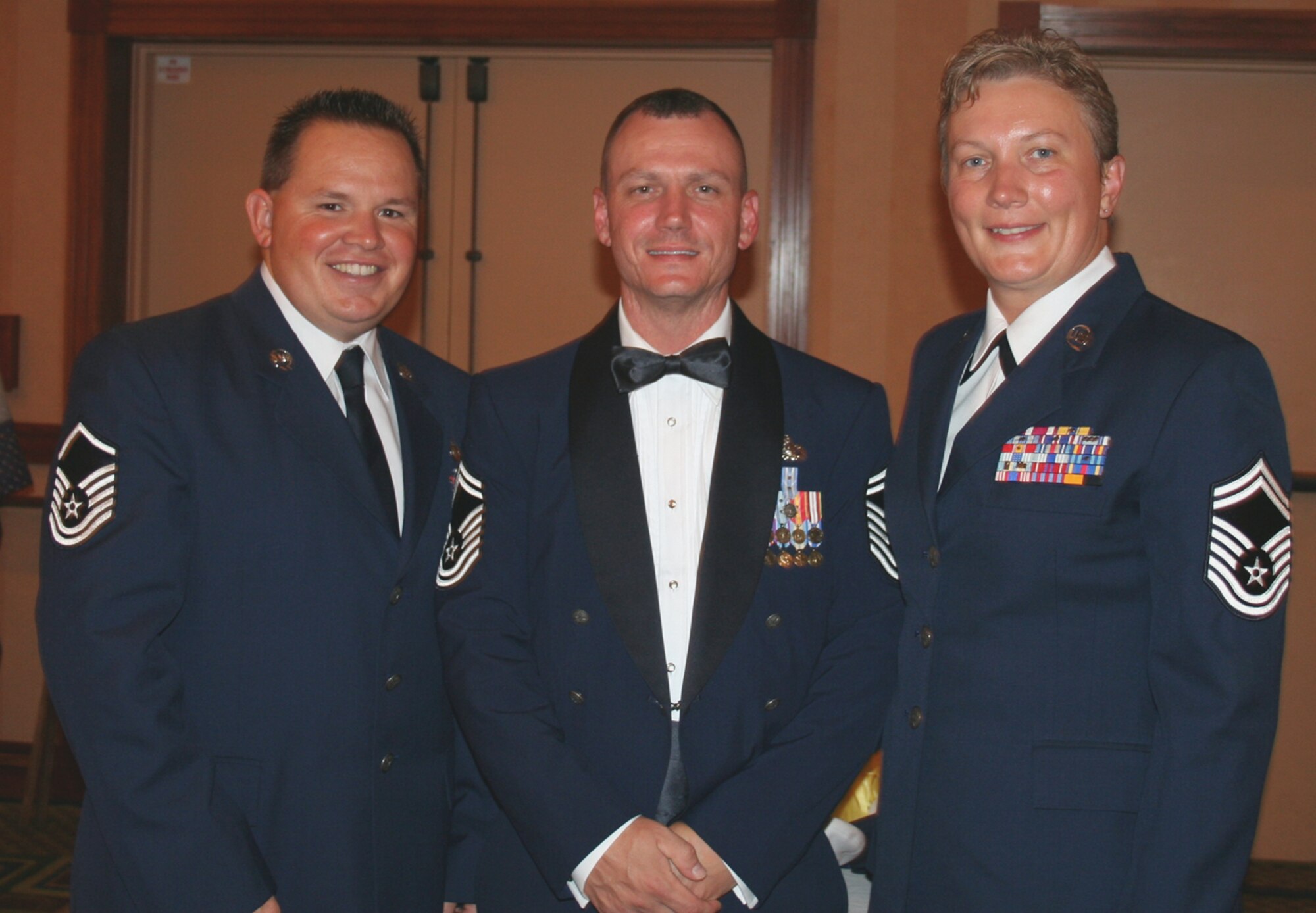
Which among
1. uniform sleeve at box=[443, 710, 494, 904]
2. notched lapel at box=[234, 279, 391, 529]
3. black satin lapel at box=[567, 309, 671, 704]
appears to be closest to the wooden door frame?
black satin lapel at box=[567, 309, 671, 704]

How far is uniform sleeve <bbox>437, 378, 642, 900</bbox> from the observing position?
175cm

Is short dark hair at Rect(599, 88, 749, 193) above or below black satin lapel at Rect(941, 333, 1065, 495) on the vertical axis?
above

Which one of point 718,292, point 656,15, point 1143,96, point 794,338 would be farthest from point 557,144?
point 718,292

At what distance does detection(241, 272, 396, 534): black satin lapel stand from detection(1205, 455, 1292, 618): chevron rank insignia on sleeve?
4.12 feet

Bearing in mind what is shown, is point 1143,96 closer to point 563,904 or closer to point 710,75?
point 710,75

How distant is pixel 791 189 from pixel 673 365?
90.4 inches

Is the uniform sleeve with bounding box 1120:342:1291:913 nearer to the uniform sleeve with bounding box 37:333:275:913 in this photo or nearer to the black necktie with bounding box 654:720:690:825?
the black necktie with bounding box 654:720:690:825

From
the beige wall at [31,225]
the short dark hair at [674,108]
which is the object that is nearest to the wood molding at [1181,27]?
the short dark hair at [674,108]

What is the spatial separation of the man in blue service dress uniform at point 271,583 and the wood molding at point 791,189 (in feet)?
7.08

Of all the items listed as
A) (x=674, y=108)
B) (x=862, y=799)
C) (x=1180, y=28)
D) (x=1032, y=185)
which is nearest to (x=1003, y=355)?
(x=1032, y=185)

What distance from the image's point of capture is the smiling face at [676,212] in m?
1.95

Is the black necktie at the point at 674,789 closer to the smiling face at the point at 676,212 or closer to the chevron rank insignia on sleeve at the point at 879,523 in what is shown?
the chevron rank insignia on sleeve at the point at 879,523

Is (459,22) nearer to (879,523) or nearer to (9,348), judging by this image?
(9,348)

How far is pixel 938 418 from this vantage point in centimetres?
185
